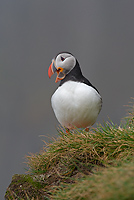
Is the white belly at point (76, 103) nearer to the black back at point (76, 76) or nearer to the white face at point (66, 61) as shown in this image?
the black back at point (76, 76)

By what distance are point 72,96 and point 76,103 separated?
0.10m

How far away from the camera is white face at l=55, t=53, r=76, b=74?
11.9 feet

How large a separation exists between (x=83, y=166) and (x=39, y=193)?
51cm

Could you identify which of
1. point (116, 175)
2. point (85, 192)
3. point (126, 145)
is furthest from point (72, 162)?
point (116, 175)

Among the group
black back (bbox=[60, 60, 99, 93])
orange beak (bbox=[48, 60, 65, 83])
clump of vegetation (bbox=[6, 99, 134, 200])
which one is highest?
orange beak (bbox=[48, 60, 65, 83])

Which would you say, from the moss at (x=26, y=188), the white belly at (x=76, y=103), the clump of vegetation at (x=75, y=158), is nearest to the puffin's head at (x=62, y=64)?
the white belly at (x=76, y=103)

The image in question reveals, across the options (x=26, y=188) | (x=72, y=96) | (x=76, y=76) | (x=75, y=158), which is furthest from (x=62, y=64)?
(x=26, y=188)

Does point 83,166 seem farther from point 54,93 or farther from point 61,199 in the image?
point 54,93

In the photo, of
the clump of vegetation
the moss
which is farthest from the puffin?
the moss

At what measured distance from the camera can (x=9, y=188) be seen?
9.66 ft

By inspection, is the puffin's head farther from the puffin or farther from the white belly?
the white belly

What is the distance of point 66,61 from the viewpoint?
3.62 meters

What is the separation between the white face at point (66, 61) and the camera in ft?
11.9

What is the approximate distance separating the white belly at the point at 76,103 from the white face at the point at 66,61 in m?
0.23
